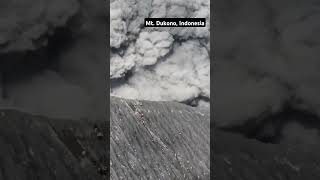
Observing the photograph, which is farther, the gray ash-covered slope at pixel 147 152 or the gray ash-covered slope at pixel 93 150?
the gray ash-covered slope at pixel 147 152

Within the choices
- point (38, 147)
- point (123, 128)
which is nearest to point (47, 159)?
point (38, 147)

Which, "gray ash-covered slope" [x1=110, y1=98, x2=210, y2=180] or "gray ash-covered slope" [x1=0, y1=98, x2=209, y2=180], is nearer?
"gray ash-covered slope" [x1=0, y1=98, x2=209, y2=180]

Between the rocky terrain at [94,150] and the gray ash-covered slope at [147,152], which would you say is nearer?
the rocky terrain at [94,150]

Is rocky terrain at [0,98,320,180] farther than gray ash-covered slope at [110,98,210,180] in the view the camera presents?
No

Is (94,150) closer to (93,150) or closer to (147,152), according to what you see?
(93,150)

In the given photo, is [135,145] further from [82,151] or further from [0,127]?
[0,127]

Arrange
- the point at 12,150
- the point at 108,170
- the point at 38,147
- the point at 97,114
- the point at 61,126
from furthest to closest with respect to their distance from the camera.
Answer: the point at 97,114
the point at 61,126
the point at 108,170
the point at 38,147
the point at 12,150

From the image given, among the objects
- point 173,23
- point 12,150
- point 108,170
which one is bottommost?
point 108,170

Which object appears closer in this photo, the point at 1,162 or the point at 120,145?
the point at 1,162
